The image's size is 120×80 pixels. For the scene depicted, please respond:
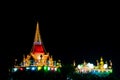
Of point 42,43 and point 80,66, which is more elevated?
point 42,43

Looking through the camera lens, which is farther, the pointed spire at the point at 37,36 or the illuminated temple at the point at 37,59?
the pointed spire at the point at 37,36

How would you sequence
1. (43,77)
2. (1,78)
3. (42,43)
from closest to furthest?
1. (1,78)
2. (43,77)
3. (42,43)

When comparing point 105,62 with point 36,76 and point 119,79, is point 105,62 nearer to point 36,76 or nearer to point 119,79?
point 119,79

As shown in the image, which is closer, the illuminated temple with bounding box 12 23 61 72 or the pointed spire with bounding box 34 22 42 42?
the illuminated temple with bounding box 12 23 61 72

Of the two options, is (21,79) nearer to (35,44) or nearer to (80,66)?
(35,44)

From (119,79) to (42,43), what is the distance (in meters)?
30.5

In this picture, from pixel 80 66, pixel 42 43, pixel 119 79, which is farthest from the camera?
pixel 80 66

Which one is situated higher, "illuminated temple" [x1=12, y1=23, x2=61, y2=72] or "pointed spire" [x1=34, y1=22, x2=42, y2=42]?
"pointed spire" [x1=34, y1=22, x2=42, y2=42]

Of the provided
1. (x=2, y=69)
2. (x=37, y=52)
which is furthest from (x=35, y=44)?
(x=2, y=69)

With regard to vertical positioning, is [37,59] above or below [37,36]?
below

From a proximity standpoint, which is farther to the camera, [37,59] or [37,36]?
[37,36]

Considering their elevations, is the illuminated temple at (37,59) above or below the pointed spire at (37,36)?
below

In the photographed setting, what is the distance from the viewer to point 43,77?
1764 centimetres

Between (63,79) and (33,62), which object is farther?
(33,62)
